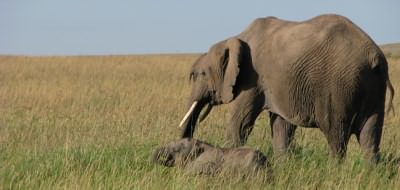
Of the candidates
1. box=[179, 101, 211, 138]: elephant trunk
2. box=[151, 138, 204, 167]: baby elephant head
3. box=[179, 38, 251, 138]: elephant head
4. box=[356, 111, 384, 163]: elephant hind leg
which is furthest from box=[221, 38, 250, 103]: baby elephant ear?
box=[151, 138, 204, 167]: baby elephant head

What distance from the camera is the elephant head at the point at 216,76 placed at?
24.2 ft

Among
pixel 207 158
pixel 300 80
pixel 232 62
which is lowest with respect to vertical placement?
pixel 207 158

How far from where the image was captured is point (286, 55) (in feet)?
23.1

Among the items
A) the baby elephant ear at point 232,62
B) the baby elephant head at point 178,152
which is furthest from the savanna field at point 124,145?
the baby elephant ear at point 232,62

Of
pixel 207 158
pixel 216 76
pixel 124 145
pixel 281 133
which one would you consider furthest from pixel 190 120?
pixel 207 158

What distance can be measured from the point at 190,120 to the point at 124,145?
1.18m

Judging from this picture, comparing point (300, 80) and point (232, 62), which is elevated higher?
point (232, 62)

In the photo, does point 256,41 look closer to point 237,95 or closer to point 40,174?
point 237,95

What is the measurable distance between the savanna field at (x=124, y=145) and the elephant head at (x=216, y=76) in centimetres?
34

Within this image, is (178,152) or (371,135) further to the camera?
(371,135)

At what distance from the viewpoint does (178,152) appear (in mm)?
5699

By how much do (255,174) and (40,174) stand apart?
5.33ft

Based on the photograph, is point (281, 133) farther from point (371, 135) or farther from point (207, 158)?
point (207, 158)

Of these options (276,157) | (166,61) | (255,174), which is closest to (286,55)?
(276,157)
